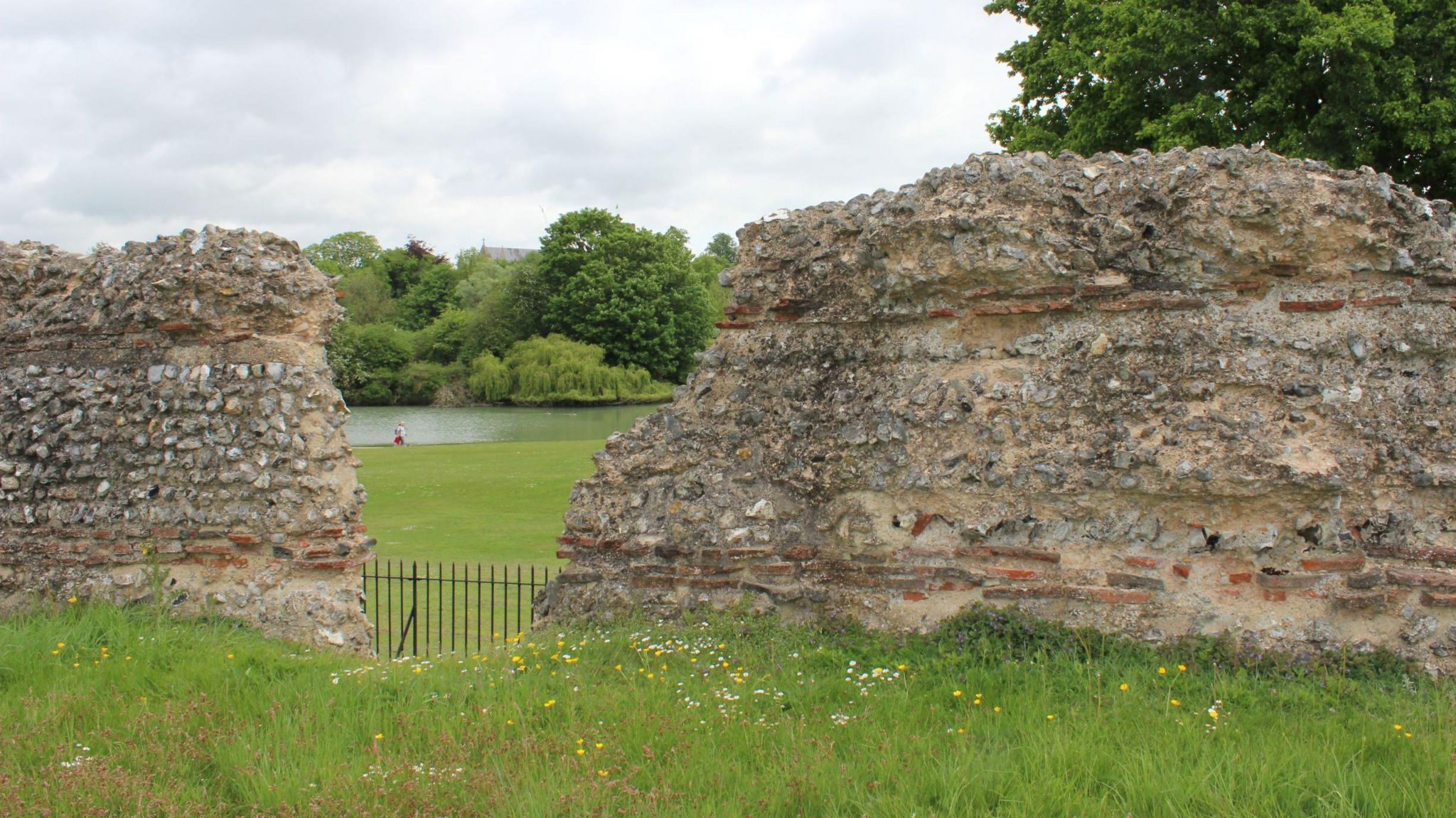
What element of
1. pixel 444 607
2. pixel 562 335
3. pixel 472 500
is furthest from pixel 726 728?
pixel 562 335

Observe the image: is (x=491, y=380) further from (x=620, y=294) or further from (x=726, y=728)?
(x=726, y=728)

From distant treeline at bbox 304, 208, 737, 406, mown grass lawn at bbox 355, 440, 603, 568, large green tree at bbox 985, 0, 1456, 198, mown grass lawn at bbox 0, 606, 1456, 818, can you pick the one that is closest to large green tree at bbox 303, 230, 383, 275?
distant treeline at bbox 304, 208, 737, 406

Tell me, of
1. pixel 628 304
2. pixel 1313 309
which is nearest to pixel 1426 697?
pixel 1313 309

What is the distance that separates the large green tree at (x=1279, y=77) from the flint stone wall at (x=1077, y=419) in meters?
10.8

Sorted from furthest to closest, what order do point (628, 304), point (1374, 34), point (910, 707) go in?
point (628, 304), point (1374, 34), point (910, 707)

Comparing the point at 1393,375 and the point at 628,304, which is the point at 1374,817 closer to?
the point at 1393,375

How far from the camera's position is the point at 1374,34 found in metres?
13.9

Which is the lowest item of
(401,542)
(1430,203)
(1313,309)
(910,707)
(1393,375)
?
(401,542)

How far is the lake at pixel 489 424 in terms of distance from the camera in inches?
1519

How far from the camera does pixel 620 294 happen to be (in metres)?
49.9

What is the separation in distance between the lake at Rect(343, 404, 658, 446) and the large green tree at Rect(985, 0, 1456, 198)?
21212 mm

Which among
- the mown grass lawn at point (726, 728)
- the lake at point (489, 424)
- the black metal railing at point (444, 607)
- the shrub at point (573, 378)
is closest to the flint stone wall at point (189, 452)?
the mown grass lawn at point (726, 728)

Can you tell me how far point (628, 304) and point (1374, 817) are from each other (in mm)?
46968

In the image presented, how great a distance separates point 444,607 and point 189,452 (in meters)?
4.80
